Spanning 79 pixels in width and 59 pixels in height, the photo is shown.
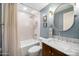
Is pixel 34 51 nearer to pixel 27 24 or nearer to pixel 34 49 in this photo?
pixel 34 49

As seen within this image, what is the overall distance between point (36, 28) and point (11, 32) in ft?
1.12

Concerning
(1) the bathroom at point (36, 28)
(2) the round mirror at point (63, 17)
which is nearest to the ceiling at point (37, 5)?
(1) the bathroom at point (36, 28)

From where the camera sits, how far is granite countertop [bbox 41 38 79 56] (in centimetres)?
140

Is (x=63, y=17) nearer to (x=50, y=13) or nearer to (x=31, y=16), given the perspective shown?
(x=50, y=13)

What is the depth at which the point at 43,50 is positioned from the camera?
4.89ft

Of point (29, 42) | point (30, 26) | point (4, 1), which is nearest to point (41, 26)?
point (30, 26)

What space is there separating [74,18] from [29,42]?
26.7 inches

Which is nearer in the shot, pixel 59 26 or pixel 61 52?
pixel 61 52

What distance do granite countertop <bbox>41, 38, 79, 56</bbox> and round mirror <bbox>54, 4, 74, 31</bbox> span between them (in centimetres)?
18

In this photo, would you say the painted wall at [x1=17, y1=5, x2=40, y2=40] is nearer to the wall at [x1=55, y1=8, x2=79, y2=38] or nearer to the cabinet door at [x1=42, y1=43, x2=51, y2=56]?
the cabinet door at [x1=42, y1=43, x2=51, y2=56]

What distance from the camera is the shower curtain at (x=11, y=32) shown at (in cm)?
146

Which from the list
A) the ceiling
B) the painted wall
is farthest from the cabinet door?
the ceiling

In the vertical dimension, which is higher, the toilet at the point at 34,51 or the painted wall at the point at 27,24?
the painted wall at the point at 27,24

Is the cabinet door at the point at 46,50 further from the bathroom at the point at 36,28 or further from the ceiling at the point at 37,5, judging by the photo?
the ceiling at the point at 37,5
